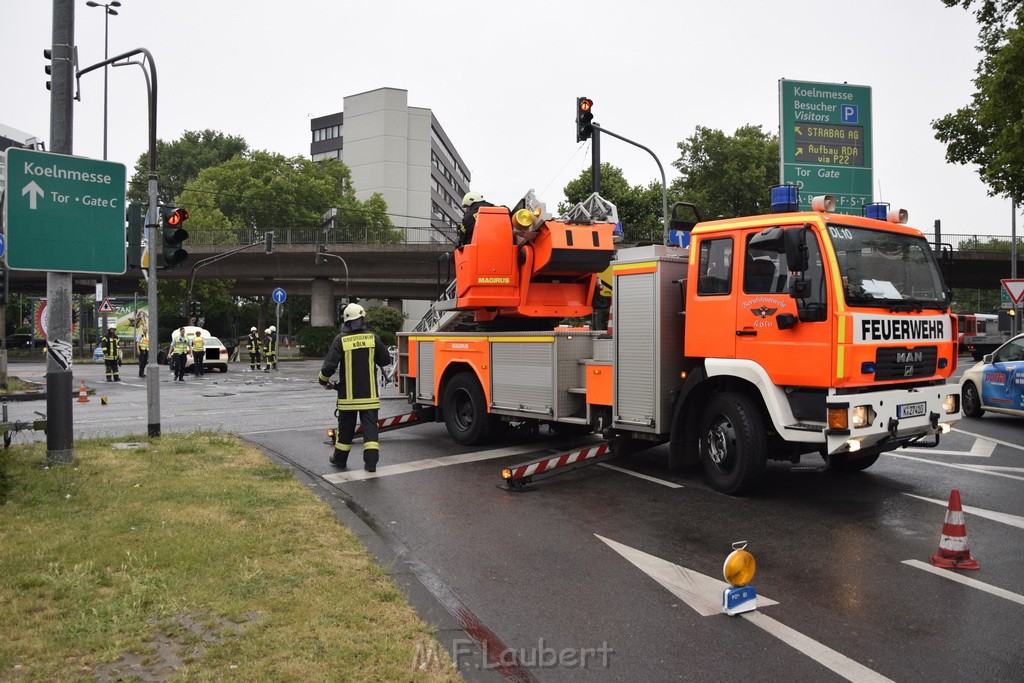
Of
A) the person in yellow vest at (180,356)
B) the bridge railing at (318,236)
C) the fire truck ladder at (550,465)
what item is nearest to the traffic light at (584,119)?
the fire truck ladder at (550,465)

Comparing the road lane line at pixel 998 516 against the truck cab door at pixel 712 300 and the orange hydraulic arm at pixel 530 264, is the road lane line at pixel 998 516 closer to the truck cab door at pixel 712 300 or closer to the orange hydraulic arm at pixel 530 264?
the truck cab door at pixel 712 300

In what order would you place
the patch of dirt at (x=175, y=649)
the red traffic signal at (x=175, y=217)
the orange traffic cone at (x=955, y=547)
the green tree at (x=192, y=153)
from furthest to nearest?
the green tree at (x=192, y=153) < the red traffic signal at (x=175, y=217) < the orange traffic cone at (x=955, y=547) < the patch of dirt at (x=175, y=649)

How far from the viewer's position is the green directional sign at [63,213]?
8.51m

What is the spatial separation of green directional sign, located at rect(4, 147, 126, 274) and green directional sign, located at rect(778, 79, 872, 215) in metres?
14.5

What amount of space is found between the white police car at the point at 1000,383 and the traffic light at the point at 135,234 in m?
13.0

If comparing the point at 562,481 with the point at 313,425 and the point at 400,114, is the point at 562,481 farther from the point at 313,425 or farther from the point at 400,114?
the point at 400,114

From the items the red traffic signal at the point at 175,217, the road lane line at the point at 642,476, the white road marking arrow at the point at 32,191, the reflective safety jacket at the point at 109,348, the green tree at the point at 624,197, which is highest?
the green tree at the point at 624,197

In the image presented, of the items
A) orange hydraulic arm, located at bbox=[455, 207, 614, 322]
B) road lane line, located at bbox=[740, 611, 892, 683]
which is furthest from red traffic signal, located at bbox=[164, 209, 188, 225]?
road lane line, located at bbox=[740, 611, 892, 683]

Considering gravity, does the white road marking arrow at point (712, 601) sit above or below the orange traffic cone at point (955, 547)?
below

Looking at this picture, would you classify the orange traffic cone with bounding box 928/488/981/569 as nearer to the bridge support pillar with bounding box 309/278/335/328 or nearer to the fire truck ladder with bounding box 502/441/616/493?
the fire truck ladder with bounding box 502/441/616/493

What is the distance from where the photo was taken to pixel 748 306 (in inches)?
290

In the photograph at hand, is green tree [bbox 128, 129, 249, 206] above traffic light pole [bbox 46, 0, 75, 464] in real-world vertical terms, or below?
above

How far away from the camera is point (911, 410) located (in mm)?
7168

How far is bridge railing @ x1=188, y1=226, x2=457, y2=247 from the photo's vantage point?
154 feet
